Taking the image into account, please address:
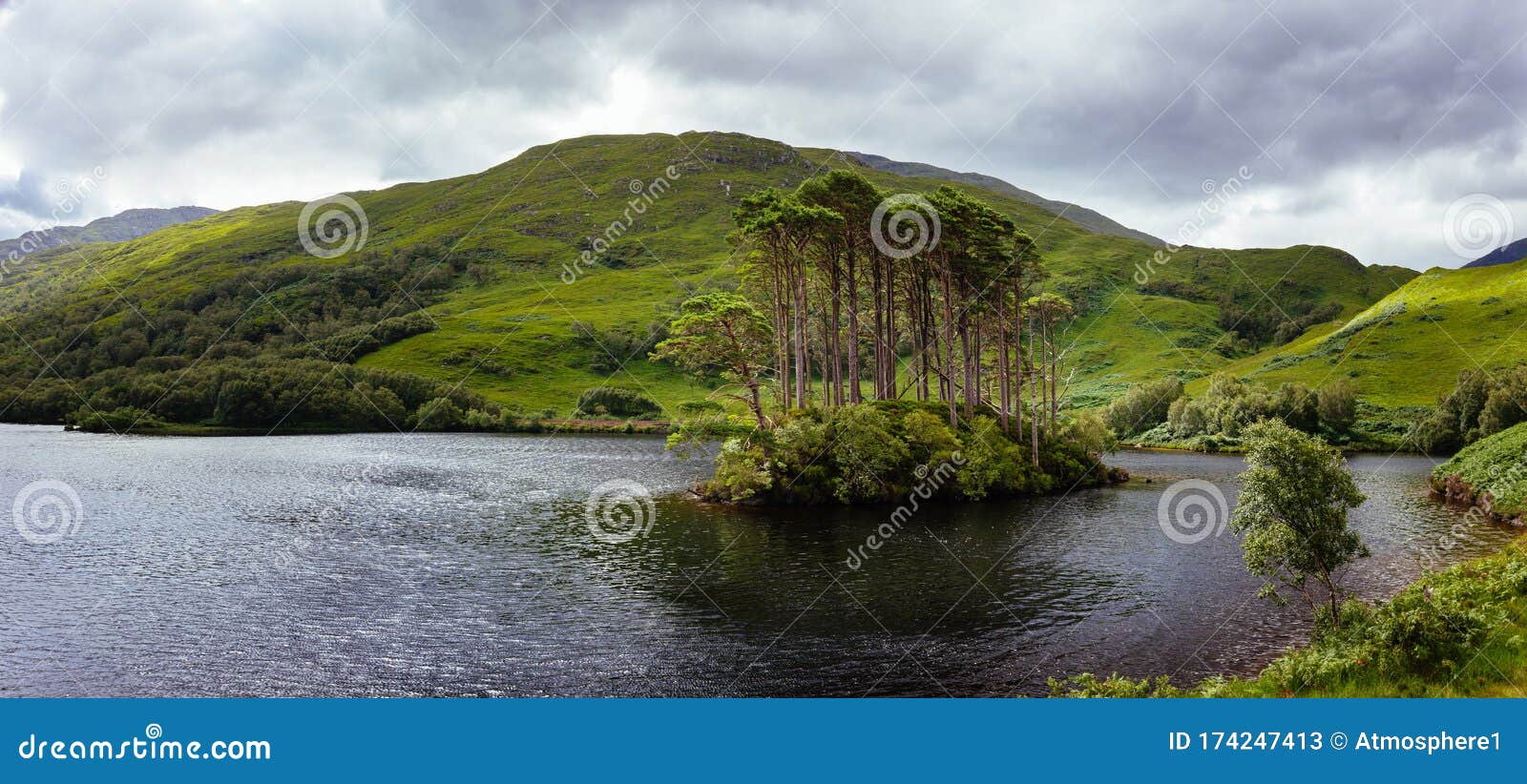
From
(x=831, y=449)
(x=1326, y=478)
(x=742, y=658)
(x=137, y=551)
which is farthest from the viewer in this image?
(x=831, y=449)

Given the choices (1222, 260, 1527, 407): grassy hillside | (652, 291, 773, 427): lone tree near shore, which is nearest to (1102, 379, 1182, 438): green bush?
(1222, 260, 1527, 407): grassy hillside

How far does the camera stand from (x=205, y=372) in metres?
143

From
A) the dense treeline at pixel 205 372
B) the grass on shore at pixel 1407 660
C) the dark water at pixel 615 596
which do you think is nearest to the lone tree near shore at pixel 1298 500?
the grass on shore at pixel 1407 660

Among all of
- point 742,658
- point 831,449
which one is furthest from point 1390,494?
point 742,658

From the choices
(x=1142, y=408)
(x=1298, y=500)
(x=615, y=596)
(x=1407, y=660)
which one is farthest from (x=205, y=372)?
(x=1142, y=408)

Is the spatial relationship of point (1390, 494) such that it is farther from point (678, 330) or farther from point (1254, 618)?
point (678, 330)

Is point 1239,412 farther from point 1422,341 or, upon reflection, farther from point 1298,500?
point 1298,500

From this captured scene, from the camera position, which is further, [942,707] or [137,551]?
[137,551]

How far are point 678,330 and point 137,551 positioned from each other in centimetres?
3518

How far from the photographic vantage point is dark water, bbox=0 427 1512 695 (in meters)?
22.5

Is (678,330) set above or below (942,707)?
above

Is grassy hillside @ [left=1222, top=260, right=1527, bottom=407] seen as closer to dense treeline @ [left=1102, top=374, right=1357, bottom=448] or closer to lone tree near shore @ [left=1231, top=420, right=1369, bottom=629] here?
dense treeline @ [left=1102, top=374, right=1357, bottom=448]

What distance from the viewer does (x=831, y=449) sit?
57781mm

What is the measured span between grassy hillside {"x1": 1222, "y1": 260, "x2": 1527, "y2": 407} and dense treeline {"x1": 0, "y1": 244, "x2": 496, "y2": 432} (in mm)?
158788
